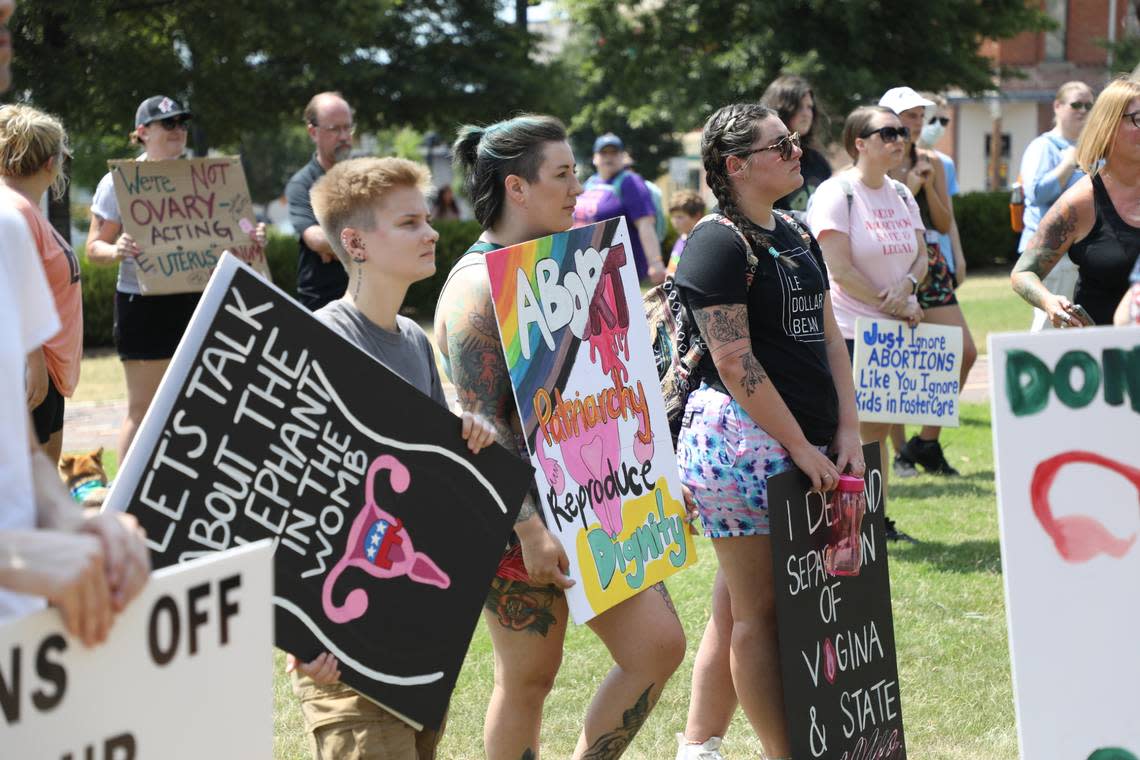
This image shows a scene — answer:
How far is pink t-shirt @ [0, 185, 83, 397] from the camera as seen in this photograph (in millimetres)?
4902

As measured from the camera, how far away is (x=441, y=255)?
20.9 meters

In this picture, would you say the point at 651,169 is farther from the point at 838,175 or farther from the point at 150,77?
the point at 838,175

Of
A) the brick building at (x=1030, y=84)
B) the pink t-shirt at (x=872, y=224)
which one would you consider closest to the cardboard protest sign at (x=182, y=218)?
the pink t-shirt at (x=872, y=224)

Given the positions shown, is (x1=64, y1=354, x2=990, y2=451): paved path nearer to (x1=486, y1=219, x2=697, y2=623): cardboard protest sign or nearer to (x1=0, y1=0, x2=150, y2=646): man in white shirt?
(x1=486, y1=219, x2=697, y2=623): cardboard protest sign

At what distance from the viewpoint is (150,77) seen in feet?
61.1

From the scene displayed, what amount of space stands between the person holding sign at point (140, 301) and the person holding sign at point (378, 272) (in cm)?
432

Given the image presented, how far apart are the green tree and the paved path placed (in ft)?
49.3

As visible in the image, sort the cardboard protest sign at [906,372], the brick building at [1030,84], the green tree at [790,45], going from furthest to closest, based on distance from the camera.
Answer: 1. the brick building at [1030,84]
2. the green tree at [790,45]
3. the cardboard protest sign at [906,372]

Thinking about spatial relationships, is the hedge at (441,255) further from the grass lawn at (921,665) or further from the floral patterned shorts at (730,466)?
the floral patterned shorts at (730,466)

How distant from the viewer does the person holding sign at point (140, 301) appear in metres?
7.32

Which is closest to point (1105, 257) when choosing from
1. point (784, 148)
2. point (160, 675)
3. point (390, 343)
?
point (784, 148)

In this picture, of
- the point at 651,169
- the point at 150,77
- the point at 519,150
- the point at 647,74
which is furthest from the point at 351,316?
the point at 651,169

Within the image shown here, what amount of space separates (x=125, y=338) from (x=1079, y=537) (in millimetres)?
5718

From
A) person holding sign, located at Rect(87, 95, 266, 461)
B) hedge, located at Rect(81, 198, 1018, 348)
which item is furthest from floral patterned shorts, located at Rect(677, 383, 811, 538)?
hedge, located at Rect(81, 198, 1018, 348)
